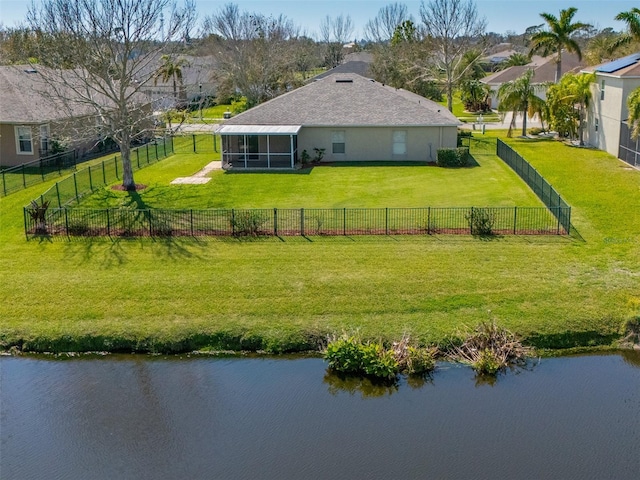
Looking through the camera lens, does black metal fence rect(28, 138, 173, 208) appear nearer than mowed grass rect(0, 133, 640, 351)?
No

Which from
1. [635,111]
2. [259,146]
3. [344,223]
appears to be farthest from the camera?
[259,146]

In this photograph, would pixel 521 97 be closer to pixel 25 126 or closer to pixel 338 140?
pixel 338 140

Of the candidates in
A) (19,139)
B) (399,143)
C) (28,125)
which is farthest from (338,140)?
(19,139)

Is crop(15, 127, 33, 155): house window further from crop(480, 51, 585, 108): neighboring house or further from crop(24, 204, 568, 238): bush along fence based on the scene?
crop(480, 51, 585, 108): neighboring house

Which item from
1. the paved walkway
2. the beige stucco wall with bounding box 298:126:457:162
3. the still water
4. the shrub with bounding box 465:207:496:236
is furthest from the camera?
the beige stucco wall with bounding box 298:126:457:162

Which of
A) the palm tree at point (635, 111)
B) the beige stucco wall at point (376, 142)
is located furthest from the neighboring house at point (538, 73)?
the palm tree at point (635, 111)

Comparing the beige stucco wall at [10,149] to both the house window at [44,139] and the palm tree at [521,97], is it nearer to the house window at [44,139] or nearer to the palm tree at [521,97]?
the house window at [44,139]

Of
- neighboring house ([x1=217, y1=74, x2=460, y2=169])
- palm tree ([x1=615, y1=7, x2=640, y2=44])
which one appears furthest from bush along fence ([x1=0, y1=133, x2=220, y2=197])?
palm tree ([x1=615, y1=7, x2=640, y2=44])
